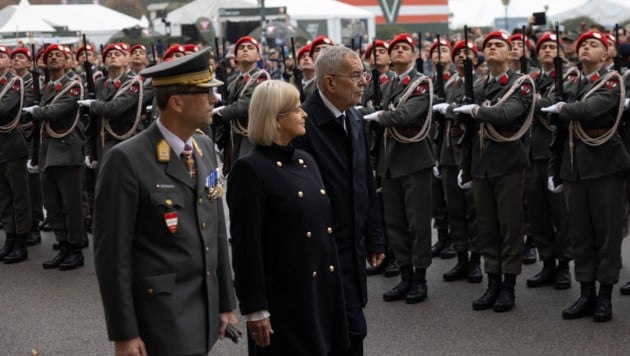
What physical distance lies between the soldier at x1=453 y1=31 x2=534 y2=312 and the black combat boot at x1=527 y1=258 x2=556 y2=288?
58cm

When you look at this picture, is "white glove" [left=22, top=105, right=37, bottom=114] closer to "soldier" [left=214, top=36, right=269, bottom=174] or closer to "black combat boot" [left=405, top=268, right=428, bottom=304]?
"soldier" [left=214, top=36, right=269, bottom=174]

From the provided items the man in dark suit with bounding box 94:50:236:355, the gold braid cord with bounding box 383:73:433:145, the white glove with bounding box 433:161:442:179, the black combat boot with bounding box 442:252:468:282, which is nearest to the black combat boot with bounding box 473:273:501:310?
the black combat boot with bounding box 442:252:468:282

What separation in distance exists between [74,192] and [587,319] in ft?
15.7

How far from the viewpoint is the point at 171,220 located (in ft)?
11.2

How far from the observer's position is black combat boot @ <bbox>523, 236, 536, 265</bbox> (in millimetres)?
8406

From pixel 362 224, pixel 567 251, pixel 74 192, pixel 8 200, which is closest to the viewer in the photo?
pixel 362 224

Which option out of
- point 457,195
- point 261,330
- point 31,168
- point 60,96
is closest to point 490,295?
point 457,195

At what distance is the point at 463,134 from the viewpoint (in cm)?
730

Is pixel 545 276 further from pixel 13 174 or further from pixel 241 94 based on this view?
pixel 13 174

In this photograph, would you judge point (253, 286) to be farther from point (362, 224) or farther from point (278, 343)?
point (362, 224)

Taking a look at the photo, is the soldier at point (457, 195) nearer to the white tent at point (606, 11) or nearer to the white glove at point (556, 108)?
the white glove at point (556, 108)

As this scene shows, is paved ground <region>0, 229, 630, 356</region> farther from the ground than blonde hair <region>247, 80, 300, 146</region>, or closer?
closer

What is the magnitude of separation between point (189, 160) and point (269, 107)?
1.54 feet

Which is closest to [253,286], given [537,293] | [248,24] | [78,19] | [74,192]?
[537,293]
